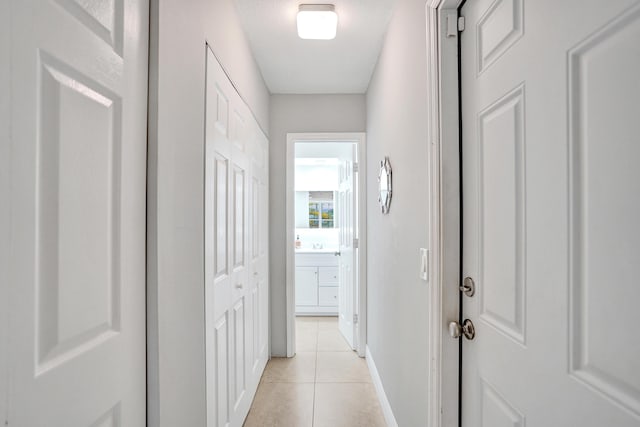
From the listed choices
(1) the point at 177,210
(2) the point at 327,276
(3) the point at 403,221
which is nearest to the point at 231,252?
(1) the point at 177,210

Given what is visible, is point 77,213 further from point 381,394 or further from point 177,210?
point 381,394

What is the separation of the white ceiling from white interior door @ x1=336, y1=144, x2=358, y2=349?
0.73 metres

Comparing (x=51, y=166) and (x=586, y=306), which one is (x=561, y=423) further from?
(x=51, y=166)

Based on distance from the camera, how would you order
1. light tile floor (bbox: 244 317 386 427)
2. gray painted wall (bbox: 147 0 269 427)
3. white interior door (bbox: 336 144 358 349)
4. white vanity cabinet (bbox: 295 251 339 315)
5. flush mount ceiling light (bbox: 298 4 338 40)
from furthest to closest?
white vanity cabinet (bbox: 295 251 339 315) < white interior door (bbox: 336 144 358 349) < light tile floor (bbox: 244 317 386 427) < flush mount ceiling light (bbox: 298 4 338 40) < gray painted wall (bbox: 147 0 269 427)

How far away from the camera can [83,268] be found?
2.35ft

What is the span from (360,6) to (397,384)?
211 cm

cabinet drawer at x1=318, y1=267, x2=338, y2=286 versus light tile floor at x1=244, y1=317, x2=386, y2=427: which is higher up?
cabinet drawer at x1=318, y1=267, x2=338, y2=286

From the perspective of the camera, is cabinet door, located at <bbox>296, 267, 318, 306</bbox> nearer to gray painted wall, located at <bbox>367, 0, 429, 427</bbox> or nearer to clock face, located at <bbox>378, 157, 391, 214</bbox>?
gray painted wall, located at <bbox>367, 0, 429, 427</bbox>

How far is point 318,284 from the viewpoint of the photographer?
4480 millimetres

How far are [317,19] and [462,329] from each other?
1.74 meters

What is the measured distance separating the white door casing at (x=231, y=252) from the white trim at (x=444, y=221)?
2.98 ft

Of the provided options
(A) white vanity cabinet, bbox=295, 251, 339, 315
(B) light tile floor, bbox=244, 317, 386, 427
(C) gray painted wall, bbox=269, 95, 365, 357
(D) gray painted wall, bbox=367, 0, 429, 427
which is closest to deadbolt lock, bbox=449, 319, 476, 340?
(D) gray painted wall, bbox=367, 0, 429, 427

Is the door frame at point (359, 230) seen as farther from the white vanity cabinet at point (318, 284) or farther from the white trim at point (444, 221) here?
the white trim at point (444, 221)

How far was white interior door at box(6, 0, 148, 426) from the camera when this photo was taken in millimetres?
574
